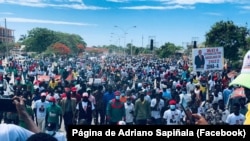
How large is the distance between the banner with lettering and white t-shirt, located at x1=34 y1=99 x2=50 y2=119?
15.5 ft

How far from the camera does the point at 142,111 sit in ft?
33.3

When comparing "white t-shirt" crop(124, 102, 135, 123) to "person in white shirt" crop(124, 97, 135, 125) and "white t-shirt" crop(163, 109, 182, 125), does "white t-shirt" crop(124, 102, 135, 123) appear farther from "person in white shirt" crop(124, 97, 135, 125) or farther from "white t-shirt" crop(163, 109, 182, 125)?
"white t-shirt" crop(163, 109, 182, 125)

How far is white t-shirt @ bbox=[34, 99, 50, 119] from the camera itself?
32.2 feet

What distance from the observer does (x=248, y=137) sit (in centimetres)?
273

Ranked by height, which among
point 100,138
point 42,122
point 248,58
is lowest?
point 42,122

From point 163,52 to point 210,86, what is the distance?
142 ft

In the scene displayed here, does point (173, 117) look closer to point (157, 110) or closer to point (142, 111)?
point (142, 111)

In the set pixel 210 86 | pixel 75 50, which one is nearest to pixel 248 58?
pixel 210 86

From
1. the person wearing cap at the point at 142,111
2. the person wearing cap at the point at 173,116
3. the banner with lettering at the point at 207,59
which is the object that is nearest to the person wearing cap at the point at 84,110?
the person wearing cap at the point at 142,111

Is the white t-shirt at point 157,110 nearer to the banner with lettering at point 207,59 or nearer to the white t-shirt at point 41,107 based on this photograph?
the white t-shirt at point 41,107

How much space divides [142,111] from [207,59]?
3711 millimetres

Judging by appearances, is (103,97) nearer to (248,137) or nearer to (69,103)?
(69,103)

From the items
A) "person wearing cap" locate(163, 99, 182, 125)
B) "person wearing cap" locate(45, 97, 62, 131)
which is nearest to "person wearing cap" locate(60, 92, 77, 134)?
"person wearing cap" locate(45, 97, 62, 131)

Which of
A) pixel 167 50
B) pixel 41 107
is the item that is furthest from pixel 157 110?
pixel 167 50
